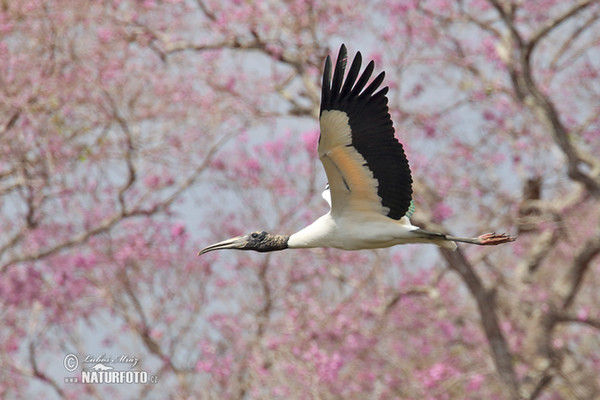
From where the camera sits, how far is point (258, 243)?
5.97 meters

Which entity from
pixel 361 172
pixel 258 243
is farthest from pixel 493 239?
pixel 258 243

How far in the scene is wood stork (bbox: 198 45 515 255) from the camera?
4977mm

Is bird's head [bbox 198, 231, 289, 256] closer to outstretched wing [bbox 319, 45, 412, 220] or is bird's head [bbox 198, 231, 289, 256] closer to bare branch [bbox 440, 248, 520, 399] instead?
outstretched wing [bbox 319, 45, 412, 220]

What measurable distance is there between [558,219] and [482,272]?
2630mm

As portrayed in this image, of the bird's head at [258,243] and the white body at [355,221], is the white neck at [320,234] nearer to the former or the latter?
the white body at [355,221]

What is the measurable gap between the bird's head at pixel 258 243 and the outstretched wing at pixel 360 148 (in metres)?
0.61

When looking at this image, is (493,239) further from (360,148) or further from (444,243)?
(360,148)

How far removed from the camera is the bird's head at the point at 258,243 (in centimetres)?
588

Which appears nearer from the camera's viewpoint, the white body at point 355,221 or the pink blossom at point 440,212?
the white body at point 355,221

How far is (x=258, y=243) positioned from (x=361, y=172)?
1.07 meters

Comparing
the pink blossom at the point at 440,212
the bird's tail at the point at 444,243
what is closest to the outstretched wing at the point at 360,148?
the bird's tail at the point at 444,243

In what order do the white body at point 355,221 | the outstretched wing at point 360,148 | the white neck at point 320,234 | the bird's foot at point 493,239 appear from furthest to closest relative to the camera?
the bird's foot at point 493,239 < the white neck at point 320,234 < the white body at point 355,221 < the outstretched wing at point 360,148

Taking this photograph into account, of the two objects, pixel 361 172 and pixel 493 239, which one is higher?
pixel 361 172

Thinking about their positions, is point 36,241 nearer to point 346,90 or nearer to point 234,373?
point 234,373
